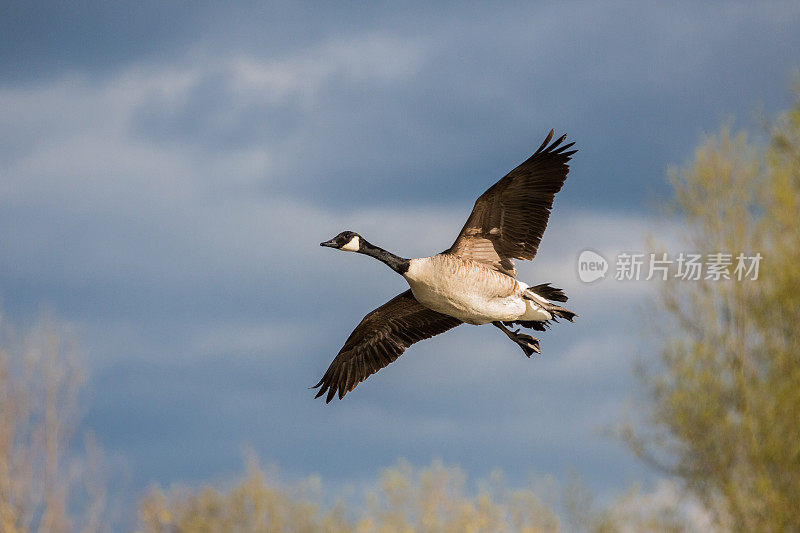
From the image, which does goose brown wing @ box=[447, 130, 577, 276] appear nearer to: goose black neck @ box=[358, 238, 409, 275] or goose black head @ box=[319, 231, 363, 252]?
goose black neck @ box=[358, 238, 409, 275]

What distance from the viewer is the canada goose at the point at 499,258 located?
788 centimetres

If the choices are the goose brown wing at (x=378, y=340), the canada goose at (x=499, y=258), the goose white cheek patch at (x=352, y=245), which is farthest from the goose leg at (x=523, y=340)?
the goose white cheek patch at (x=352, y=245)

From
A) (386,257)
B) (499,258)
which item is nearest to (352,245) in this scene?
(386,257)

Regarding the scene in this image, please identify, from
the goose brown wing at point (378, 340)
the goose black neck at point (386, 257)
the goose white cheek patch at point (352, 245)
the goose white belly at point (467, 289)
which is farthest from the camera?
the goose brown wing at point (378, 340)

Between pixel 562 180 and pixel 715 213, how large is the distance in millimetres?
5801

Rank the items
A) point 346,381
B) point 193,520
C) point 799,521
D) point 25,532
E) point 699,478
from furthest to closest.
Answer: point 193,520 < point 25,532 < point 699,478 < point 799,521 < point 346,381

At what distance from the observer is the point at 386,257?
8172 millimetres

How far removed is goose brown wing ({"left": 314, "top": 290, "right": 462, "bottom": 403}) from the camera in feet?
31.5

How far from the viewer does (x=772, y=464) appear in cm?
1114

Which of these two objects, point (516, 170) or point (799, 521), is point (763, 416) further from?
point (516, 170)

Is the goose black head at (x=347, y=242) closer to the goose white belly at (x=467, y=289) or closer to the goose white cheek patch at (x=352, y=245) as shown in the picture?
the goose white cheek patch at (x=352, y=245)

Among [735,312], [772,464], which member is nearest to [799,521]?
[772,464]

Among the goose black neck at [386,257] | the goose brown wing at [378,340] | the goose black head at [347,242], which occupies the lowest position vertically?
the goose brown wing at [378,340]

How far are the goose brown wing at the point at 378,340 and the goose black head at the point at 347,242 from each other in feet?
4.33
